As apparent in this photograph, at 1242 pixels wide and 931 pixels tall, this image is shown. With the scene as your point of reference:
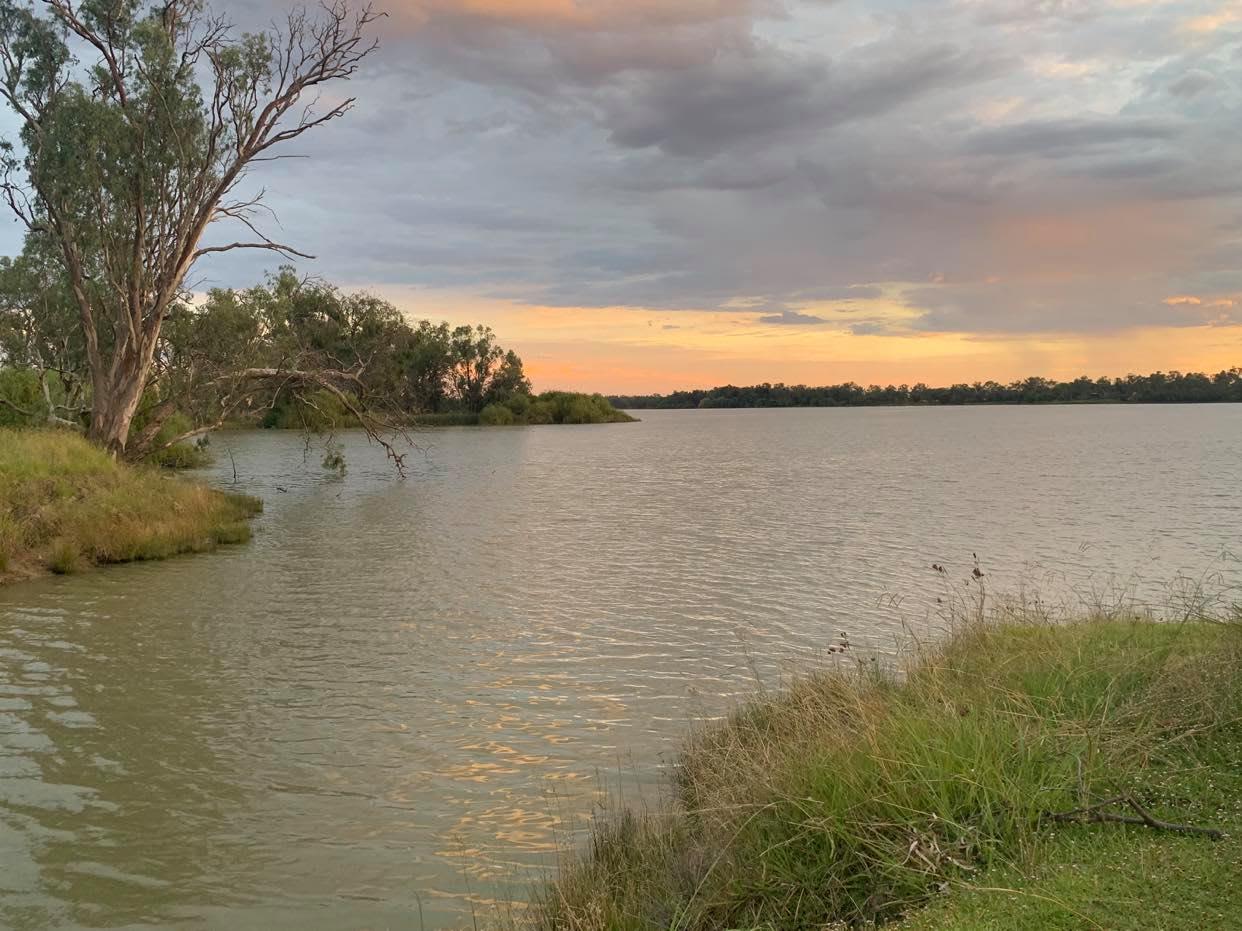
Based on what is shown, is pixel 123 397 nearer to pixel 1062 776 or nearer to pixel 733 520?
pixel 733 520

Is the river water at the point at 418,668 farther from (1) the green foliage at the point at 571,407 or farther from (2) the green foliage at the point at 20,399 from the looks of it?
(1) the green foliage at the point at 571,407

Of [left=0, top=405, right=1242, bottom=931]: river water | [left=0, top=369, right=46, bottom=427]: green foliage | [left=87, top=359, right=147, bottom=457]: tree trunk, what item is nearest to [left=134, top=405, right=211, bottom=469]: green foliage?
[left=0, top=369, right=46, bottom=427]: green foliage

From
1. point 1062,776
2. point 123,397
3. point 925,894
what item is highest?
point 123,397

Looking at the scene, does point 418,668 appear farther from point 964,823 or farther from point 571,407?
point 571,407

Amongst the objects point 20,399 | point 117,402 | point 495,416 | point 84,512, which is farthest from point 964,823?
point 495,416

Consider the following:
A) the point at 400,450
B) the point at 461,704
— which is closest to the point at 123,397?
the point at 461,704

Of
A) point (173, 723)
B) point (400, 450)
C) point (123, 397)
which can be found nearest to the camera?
point (173, 723)

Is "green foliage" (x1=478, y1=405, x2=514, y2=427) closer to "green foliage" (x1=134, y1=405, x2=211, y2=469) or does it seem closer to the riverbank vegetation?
the riverbank vegetation

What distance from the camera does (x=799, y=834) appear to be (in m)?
4.93

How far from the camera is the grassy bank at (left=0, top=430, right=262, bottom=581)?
57.2 ft

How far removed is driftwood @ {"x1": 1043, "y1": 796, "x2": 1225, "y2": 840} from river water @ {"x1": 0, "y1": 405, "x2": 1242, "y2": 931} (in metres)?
3.63

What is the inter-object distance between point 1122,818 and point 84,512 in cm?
2055

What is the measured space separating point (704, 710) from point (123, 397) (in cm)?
2420

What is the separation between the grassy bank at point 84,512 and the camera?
17.4m
